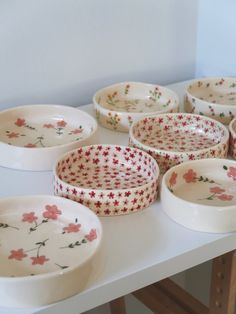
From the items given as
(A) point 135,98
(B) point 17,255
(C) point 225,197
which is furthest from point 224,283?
(A) point 135,98

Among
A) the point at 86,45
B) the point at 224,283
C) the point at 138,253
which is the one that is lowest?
Answer: the point at 224,283

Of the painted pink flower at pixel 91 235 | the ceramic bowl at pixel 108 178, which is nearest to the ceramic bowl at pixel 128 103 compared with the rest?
the ceramic bowl at pixel 108 178

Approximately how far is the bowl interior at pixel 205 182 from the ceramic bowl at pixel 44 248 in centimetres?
17

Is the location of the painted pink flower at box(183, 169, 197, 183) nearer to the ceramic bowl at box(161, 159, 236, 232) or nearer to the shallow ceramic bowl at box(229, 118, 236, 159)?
the ceramic bowl at box(161, 159, 236, 232)

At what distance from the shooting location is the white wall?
1192mm

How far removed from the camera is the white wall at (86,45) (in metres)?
1.19

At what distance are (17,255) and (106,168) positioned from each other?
28 cm

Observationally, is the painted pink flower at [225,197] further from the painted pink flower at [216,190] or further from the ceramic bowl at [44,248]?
the ceramic bowl at [44,248]

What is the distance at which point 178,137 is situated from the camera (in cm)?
115

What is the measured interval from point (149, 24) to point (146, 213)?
564mm

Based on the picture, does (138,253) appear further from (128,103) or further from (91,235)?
(128,103)

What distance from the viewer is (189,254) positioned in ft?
2.82

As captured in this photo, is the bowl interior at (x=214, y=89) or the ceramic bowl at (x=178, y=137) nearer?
the ceramic bowl at (x=178, y=137)

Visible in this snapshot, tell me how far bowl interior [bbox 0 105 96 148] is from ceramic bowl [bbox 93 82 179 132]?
52 mm
